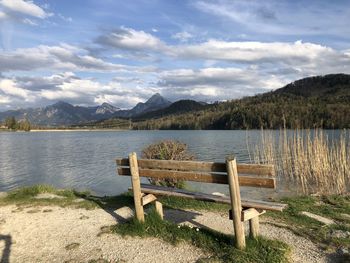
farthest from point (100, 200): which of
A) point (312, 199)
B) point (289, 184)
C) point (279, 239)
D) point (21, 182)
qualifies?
point (21, 182)

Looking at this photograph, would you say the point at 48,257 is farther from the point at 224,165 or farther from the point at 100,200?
the point at 100,200

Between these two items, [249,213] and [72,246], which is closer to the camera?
[249,213]

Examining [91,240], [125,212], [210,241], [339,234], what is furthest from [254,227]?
[125,212]

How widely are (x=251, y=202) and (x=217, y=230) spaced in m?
1.44

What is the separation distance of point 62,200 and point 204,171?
20.9 ft

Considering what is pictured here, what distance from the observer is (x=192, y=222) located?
29.2 feet

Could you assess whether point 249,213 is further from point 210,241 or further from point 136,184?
point 136,184

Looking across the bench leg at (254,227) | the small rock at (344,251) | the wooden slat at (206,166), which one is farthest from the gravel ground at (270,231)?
the wooden slat at (206,166)

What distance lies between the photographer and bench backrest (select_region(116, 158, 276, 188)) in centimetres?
679

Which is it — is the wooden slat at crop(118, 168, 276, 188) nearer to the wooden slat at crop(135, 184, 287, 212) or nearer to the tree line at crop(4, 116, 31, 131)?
the wooden slat at crop(135, 184, 287, 212)

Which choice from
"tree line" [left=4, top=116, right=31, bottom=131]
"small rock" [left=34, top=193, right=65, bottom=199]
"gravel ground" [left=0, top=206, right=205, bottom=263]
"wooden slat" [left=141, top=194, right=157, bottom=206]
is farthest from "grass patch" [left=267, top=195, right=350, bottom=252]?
"tree line" [left=4, top=116, right=31, bottom=131]

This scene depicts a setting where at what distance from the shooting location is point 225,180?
22.6 ft

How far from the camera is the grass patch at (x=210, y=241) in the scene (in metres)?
6.57

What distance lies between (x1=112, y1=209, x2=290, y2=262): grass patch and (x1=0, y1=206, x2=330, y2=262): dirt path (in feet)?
0.73
